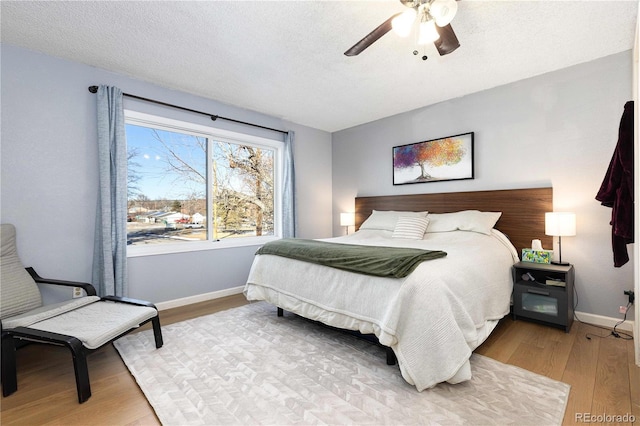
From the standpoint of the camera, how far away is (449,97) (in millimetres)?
3625

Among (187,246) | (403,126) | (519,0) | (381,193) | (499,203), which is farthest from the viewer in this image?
(381,193)

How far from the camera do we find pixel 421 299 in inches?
68.9

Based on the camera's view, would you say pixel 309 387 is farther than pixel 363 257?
No

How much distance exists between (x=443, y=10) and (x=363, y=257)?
1626mm

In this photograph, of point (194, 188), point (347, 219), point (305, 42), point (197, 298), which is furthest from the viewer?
point (347, 219)

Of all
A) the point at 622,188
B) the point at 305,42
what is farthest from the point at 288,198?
the point at 622,188

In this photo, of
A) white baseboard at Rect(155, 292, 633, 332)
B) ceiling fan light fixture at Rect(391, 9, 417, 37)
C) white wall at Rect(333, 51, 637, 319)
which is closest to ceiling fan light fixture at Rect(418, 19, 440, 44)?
ceiling fan light fixture at Rect(391, 9, 417, 37)

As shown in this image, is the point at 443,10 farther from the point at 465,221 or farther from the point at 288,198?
the point at 288,198

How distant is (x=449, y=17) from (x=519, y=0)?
2.29ft

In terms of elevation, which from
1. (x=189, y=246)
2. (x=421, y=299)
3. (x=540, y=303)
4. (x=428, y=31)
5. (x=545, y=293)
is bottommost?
(x=540, y=303)

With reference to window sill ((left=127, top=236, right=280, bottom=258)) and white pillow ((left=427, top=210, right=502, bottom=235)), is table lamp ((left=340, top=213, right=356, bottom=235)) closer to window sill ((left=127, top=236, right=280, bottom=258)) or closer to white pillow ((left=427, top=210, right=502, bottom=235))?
window sill ((left=127, top=236, right=280, bottom=258))

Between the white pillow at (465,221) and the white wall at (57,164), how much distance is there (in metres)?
3.13

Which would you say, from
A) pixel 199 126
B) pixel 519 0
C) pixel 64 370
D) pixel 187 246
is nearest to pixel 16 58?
pixel 199 126

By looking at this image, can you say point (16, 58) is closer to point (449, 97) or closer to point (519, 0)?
point (519, 0)
